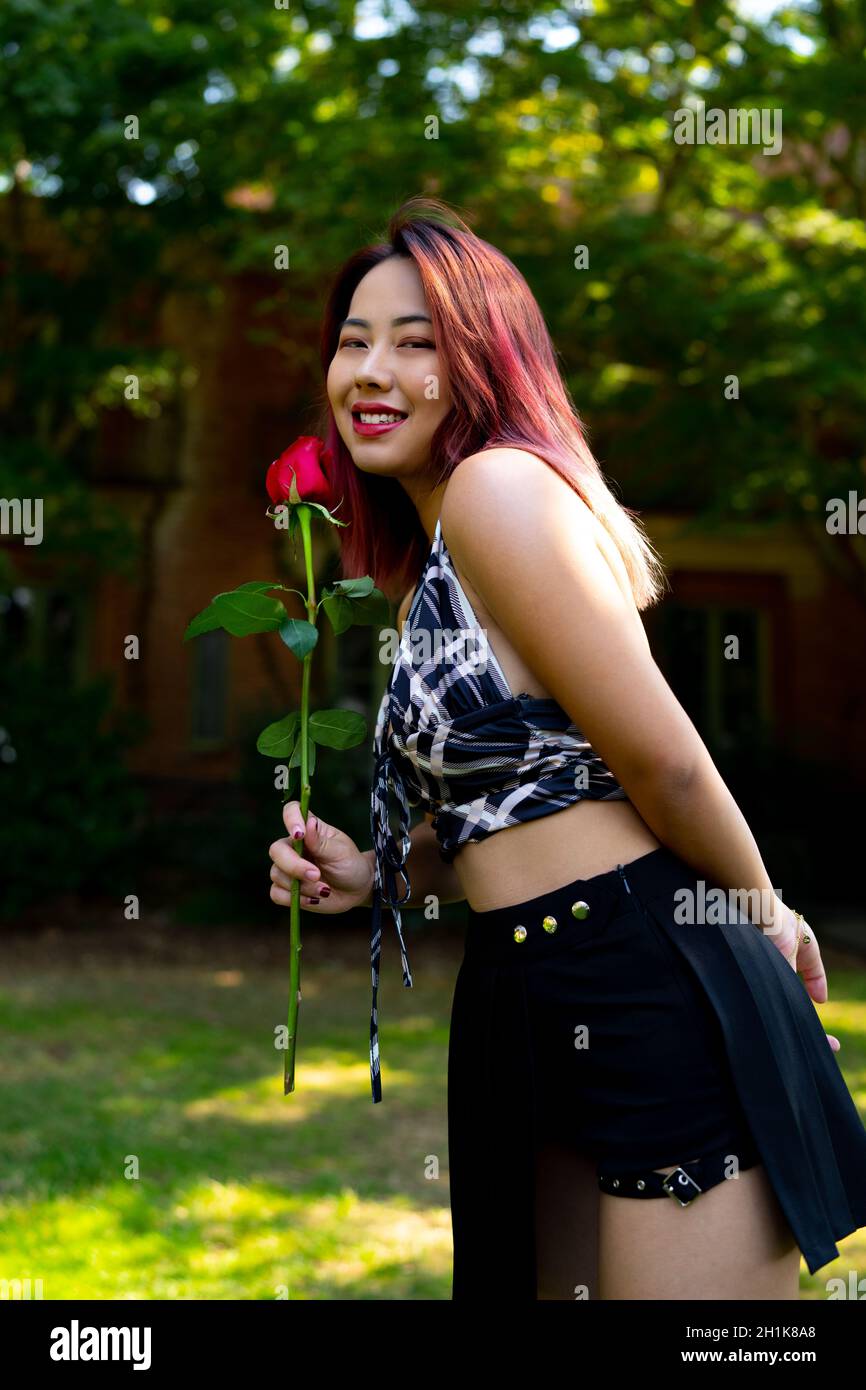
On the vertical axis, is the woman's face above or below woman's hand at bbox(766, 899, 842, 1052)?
above

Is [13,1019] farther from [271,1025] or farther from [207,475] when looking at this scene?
[207,475]

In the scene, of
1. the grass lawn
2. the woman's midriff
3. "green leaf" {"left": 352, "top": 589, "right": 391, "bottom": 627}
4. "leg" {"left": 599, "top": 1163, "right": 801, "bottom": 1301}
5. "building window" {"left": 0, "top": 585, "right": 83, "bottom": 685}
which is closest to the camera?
"leg" {"left": 599, "top": 1163, "right": 801, "bottom": 1301}

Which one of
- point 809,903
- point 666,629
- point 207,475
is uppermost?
point 207,475

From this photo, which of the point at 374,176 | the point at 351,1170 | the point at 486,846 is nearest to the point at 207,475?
the point at 374,176

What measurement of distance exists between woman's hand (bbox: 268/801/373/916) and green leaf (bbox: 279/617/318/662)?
20 cm

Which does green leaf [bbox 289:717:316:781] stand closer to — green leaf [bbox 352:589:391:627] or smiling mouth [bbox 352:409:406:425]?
green leaf [bbox 352:589:391:627]

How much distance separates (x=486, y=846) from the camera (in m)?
1.68

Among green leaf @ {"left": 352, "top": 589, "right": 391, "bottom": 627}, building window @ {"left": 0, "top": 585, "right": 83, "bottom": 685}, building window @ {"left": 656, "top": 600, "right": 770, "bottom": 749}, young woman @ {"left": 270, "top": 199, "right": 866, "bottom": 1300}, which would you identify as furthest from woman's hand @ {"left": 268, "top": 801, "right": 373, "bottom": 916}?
building window @ {"left": 656, "top": 600, "right": 770, "bottom": 749}

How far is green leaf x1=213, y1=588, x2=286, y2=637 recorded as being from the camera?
1.74 m

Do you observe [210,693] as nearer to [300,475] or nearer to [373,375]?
[300,475]

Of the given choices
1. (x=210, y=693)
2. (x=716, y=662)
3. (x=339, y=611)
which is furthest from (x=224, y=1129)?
(x=716, y=662)

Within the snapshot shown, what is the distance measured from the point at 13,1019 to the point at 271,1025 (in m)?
1.61

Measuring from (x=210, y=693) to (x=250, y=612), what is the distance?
13.5 m

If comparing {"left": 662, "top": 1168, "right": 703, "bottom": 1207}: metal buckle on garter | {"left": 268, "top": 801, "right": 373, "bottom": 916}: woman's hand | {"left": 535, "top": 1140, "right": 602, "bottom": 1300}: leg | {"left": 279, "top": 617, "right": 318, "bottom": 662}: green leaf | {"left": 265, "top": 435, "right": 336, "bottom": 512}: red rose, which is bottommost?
{"left": 535, "top": 1140, "right": 602, "bottom": 1300}: leg
